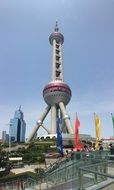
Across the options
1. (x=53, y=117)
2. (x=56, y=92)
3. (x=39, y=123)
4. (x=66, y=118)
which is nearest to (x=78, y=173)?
(x=66, y=118)

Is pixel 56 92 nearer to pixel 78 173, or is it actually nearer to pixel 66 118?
pixel 66 118

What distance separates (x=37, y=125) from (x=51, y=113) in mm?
7571

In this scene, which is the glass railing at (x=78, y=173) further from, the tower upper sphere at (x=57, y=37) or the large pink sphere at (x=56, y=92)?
the tower upper sphere at (x=57, y=37)

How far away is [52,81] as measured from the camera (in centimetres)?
11900

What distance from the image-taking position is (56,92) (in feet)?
381

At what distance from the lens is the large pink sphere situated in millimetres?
115812

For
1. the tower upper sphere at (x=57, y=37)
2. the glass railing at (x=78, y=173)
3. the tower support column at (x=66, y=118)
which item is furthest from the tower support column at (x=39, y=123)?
the glass railing at (x=78, y=173)

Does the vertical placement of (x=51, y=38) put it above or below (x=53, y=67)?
above

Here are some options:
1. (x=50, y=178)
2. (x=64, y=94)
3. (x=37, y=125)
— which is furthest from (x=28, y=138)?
(x=50, y=178)

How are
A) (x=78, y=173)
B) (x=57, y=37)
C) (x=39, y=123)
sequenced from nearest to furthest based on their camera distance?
(x=78, y=173) < (x=39, y=123) < (x=57, y=37)

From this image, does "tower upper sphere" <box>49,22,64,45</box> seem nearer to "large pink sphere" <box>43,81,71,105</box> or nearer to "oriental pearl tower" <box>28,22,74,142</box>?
"oriental pearl tower" <box>28,22,74,142</box>

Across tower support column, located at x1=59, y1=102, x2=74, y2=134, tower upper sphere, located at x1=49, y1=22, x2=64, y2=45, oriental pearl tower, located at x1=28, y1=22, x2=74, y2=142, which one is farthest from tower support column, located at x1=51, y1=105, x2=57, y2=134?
tower upper sphere, located at x1=49, y1=22, x2=64, y2=45

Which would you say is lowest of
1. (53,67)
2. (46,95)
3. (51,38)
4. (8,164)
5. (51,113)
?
(8,164)

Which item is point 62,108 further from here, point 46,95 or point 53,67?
point 53,67
